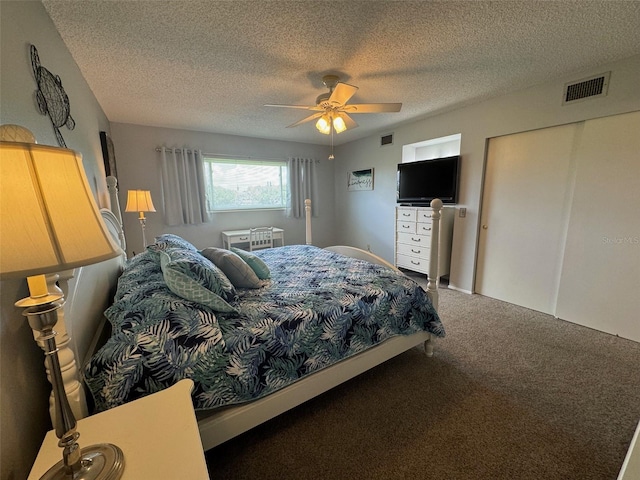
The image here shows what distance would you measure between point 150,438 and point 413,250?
12.5ft

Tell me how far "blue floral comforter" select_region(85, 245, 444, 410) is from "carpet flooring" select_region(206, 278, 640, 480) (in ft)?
1.19

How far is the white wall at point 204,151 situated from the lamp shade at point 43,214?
413 cm

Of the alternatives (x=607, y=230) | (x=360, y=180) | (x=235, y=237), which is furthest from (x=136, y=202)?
(x=607, y=230)

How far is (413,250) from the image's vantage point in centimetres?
400

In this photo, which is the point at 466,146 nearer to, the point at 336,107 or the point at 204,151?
the point at 336,107

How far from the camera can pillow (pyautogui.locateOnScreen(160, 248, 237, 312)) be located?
4.40 feet

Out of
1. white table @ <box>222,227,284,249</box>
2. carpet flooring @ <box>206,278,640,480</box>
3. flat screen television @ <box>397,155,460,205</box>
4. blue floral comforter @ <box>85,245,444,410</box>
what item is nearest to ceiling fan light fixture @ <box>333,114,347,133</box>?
blue floral comforter @ <box>85,245,444,410</box>

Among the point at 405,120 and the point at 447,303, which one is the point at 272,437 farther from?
the point at 405,120

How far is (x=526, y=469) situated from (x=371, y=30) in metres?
2.70

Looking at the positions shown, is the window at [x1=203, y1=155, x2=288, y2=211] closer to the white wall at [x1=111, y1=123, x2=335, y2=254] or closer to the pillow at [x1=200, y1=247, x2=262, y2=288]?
the white wall at [x1=111, y1=123, x2=335, y2=254]

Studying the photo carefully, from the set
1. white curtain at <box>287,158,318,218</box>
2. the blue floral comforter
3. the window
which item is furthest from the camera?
white curtain at <box>287,158,318,218</box>

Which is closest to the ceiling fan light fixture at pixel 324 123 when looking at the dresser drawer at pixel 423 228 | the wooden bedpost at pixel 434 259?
the wooden bedpost at pixel 434 259

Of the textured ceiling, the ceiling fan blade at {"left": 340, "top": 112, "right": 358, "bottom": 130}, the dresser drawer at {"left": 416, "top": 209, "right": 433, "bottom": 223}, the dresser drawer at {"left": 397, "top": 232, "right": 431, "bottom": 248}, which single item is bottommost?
the dresser drawer at {"left": 397, "top": 232, "right": 431, "bottom": 248}

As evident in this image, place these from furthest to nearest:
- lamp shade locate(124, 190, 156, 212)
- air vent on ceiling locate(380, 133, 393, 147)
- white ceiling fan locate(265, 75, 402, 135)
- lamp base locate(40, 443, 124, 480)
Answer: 1. air vent on ceiling locate(380, 133, 393, 147)
2. lamp shade locate(124, 190, 156, 212)
3. white ceiling fan locate(265, 75, 402, 135)
4. lamp base locate(40, 443, 124, 480)
